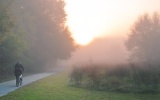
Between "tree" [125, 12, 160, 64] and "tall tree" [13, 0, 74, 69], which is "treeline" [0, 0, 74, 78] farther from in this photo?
"tree" [125, 12, 160, 64]

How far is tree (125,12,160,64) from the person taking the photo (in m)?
48.3

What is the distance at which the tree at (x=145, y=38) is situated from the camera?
48.3 m

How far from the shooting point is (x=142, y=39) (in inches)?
2056

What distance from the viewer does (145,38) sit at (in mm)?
51719

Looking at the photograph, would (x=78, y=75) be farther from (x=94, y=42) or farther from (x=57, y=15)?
(x=57, y=15)

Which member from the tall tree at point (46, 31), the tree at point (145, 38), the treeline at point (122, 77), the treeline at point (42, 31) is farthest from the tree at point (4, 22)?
the tree at point (145, 38)

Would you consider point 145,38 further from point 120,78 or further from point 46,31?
point 120,78

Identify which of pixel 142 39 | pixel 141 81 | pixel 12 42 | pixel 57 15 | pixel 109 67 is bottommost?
pixel 141 81

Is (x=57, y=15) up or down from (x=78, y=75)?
up

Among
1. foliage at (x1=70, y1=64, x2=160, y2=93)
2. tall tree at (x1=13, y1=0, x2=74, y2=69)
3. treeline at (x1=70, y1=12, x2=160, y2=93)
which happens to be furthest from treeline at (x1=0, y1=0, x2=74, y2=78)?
foliage at (x1=70, y1=64, x2=160, y2=93)

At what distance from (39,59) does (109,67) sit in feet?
91.5

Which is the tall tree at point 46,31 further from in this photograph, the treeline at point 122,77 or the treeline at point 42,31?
the treeline at point 122,77

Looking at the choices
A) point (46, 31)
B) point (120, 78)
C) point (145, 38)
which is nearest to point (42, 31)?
point (46, 31)

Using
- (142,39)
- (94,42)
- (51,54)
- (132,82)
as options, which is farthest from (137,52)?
(132,82)
